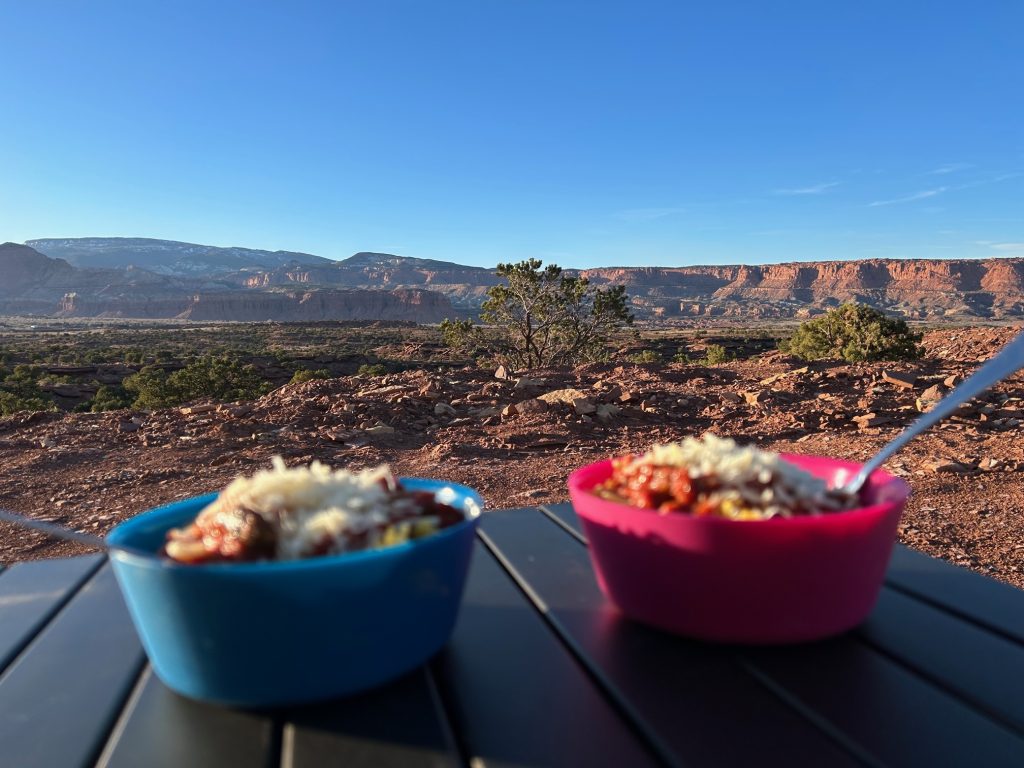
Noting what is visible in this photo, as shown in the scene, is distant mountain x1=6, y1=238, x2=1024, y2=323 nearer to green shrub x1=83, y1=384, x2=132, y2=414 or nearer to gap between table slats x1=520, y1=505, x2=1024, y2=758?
green shrub x1=83, y1=384, x2=132, y2=414

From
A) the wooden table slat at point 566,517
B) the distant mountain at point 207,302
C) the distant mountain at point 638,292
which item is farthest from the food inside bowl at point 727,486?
the distant mountain at point 207,302

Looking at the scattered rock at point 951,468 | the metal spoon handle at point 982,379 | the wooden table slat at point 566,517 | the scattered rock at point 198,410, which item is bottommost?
the scattered rock at point 198,410

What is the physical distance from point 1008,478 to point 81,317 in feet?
319

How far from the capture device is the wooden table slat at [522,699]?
0.64 meters

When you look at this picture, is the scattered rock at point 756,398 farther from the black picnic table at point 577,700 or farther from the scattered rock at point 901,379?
the black picnic table at point 577,700

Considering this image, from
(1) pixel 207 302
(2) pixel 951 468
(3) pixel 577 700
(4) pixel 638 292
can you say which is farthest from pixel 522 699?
(4) pixel 638 292

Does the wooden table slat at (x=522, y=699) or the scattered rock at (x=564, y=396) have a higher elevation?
the wooden table slat at (x=522, y=699)

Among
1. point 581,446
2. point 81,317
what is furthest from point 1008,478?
point 81,317

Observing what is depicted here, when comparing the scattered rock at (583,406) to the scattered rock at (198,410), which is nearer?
the scattered rock at (583,406)

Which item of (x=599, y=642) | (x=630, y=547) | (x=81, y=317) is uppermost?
(x=630, y=547)

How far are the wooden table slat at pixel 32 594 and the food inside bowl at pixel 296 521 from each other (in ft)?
1.18

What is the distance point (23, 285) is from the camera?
9944cm

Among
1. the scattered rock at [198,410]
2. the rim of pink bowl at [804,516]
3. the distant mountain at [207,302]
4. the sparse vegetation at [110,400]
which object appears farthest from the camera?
the distant mountain at [207,302]

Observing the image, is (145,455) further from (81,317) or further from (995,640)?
(81,317)
